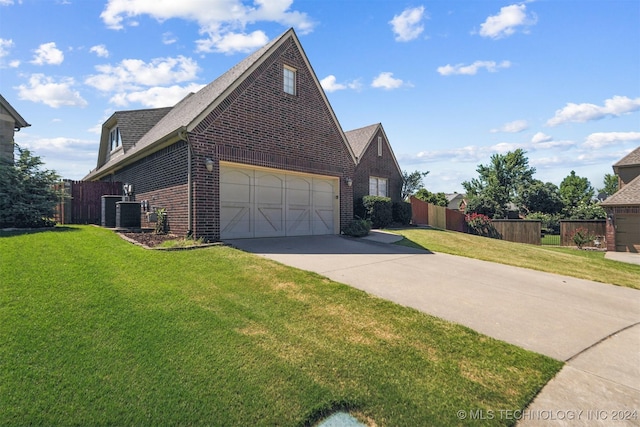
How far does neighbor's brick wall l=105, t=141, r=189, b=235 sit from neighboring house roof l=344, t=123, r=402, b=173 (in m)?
13.4

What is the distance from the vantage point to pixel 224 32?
9.62 meters

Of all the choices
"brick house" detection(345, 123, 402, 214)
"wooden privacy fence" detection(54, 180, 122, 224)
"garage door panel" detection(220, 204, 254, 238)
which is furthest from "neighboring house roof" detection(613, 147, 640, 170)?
"wooden privacy fence" detection(54, 180, 122, 224)

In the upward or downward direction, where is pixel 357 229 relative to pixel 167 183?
downward

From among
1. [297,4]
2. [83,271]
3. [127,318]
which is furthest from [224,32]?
[127,318]

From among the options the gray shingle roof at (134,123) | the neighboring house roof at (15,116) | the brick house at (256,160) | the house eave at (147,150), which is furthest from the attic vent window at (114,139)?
the brick house at (256,160)

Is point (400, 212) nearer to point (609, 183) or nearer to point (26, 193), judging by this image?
point (26, 193)

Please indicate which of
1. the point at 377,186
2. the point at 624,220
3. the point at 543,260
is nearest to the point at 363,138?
the point at 377,186

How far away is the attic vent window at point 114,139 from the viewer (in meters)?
17.6

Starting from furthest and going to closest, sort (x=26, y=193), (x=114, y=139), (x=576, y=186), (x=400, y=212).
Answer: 1. (x=576, y=186)
2. (x=400, y=212)
3. (x=114, y=139)
4. (x=26, y=193)

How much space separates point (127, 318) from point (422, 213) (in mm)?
20536

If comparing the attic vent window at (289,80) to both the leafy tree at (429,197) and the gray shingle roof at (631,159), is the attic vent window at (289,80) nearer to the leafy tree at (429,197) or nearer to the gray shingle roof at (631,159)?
the leafy tree at (429,197)

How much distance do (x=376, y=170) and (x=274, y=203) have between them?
13.2 meters

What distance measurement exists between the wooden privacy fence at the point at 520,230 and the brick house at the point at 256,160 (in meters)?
15.0

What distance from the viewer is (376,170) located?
2295cm
